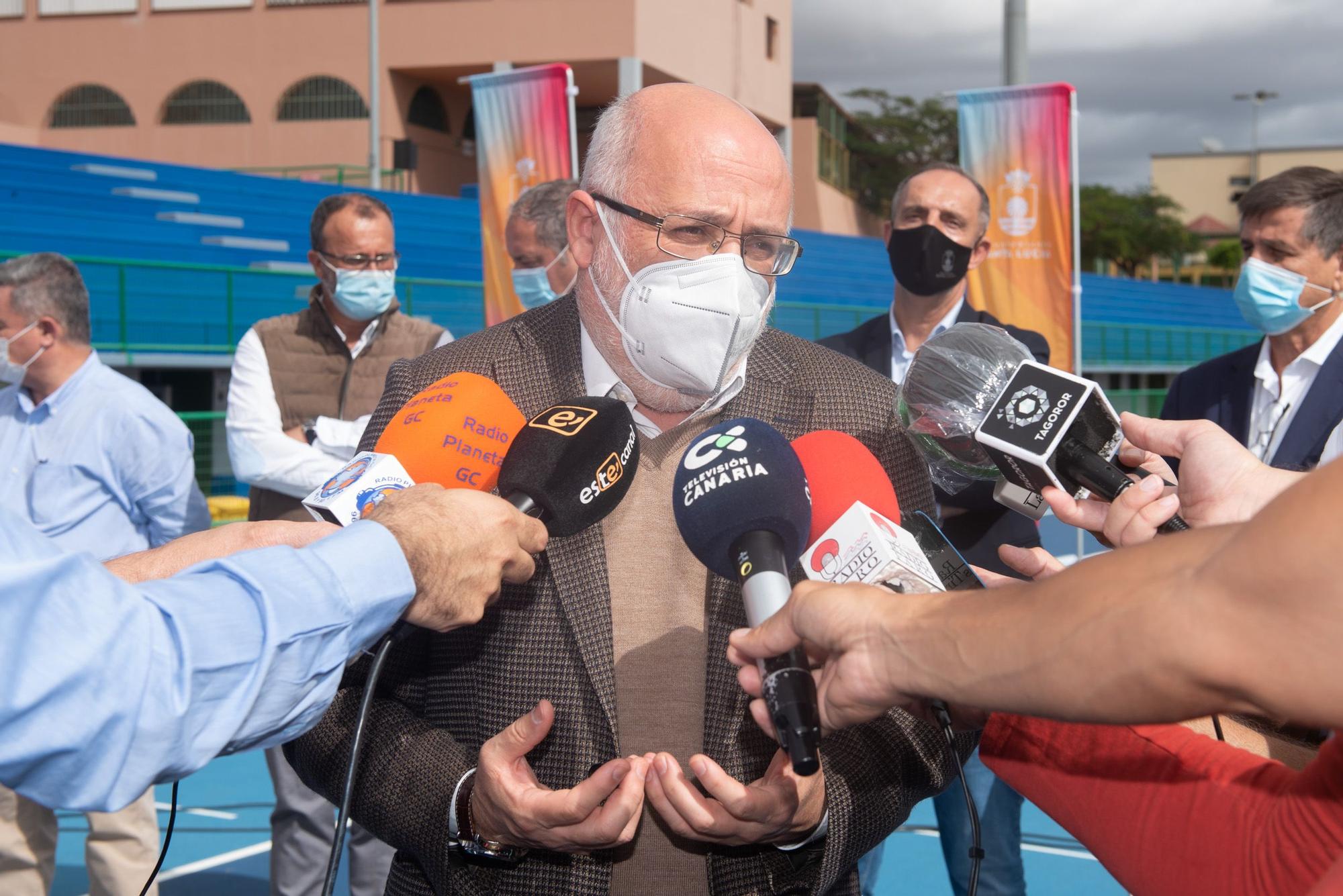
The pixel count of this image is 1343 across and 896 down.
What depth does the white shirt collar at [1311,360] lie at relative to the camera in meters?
3.38

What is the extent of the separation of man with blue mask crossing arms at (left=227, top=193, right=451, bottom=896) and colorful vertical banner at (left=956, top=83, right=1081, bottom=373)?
383cm

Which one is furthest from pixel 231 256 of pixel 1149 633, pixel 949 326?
pixel 1149 633

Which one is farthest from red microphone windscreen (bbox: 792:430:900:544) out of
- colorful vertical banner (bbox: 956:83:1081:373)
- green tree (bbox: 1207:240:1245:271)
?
green tree (bbox: 1207:240:1245:271)

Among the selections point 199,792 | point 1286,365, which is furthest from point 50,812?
point 1286,365

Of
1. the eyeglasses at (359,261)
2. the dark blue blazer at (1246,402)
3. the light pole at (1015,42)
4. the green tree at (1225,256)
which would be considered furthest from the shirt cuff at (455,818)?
the green tree at (1225,256)

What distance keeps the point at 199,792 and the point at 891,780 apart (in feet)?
13.5

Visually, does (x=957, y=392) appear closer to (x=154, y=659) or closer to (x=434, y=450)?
(x=434, y=450)

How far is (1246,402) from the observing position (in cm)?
348

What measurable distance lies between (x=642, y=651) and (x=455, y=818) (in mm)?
379

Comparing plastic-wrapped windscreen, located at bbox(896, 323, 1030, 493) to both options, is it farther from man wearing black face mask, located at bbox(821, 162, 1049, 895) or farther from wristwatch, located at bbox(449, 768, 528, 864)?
man wearing black face mask, located at bbox(821, 162, 1049, 895)

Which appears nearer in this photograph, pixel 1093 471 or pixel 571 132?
pixel 1093 471

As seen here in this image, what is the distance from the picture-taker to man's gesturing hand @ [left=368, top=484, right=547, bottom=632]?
1.39m

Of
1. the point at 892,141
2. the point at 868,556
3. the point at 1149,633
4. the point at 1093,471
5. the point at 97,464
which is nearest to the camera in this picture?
the point at 1149,633

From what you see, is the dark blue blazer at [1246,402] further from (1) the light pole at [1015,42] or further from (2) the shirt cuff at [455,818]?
(1) the light pole at [1015,42]
